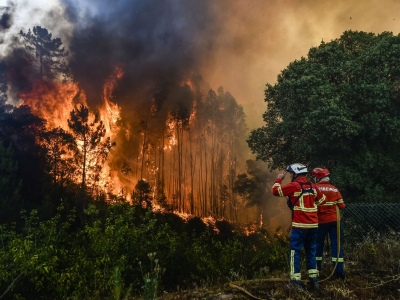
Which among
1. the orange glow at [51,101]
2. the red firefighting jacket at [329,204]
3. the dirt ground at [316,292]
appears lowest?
the dirt ground at [316,292]

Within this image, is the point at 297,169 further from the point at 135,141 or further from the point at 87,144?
the point at 135,141

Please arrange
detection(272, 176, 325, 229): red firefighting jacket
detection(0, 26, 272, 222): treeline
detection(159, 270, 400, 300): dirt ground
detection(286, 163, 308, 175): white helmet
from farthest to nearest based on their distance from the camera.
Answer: detection(0, 26, 272, 222): treeline → detection(286, 163, 308, 175): white helmet → detection(272, 176, 325, 229): red firefighting jacket → detection(159, 270, 400, 300): dirt ground

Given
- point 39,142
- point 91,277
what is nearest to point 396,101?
point 91,277

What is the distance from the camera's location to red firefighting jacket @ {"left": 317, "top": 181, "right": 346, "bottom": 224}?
634 centimetres

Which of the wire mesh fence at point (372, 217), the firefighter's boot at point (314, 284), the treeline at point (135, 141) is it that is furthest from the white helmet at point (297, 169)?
the treeline at point (135, 141)

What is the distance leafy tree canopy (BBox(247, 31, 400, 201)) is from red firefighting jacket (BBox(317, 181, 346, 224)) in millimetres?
8522

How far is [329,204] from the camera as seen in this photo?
250 inches

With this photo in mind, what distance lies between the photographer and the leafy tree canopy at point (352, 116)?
46.4 ft

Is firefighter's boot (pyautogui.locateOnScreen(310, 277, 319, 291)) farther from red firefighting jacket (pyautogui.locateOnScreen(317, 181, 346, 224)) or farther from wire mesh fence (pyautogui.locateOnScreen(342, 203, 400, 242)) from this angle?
wire mesh fence (pyautogui.locateOnScreen(342, 203, 400, 242))

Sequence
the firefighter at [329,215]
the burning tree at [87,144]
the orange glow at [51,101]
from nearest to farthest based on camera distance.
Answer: the firefighter at [329,215]
the burning tree at [87,144]
the orange glow at [51,101]

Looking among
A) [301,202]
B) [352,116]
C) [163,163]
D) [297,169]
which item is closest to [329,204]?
[301,202]

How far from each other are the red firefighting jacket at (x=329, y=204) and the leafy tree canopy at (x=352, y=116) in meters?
8.52

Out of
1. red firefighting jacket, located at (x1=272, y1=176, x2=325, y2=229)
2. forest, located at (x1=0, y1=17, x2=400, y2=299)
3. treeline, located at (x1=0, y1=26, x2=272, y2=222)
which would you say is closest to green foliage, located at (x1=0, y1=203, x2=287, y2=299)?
forest, located at (x1=0, y1=17, x2=400, y2=299)

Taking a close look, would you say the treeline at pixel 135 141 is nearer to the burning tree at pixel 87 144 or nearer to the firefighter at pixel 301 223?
the burning tree at pixel 87 144
